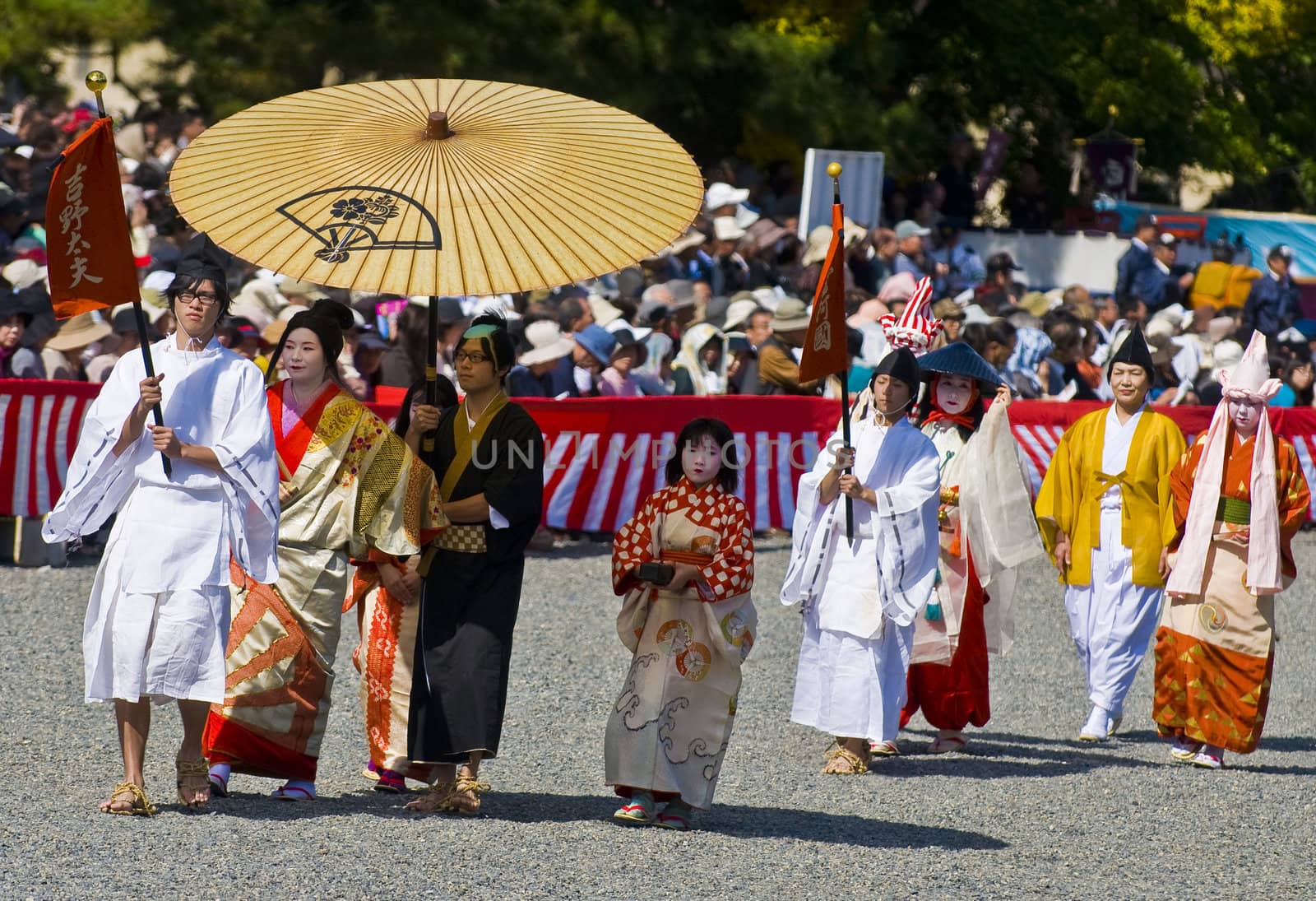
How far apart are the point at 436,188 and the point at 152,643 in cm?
143

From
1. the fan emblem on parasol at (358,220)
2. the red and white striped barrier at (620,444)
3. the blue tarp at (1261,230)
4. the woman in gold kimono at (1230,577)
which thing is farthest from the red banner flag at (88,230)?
the blue tarp at (1261,230)

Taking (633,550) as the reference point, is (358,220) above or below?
above

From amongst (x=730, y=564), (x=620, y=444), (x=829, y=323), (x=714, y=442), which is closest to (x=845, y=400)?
(x=829, y=323)

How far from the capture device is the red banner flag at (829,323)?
5.78 meters

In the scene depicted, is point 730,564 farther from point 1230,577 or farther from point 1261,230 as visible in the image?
point 1261,230

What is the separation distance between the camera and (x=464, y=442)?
19.1ft

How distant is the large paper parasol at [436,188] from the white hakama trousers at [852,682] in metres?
2.20

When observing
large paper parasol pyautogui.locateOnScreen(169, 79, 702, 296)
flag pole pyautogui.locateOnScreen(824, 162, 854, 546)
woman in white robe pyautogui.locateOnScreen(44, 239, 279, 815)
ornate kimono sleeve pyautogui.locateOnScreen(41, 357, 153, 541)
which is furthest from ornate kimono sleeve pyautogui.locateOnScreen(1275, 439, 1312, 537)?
ornate kimono sleeve pyautogui.locateOnScreen(41, 357, 153, 541)

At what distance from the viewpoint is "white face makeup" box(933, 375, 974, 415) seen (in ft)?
24.9

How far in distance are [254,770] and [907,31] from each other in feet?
57.4

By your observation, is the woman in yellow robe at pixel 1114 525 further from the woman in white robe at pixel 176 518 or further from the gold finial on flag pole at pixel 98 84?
the gold finial on flag pole at pixel 98 84

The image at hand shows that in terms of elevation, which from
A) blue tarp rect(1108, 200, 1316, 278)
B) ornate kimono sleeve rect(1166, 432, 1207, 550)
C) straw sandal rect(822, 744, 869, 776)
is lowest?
straw sandal rect(822, 744, 869, 776)

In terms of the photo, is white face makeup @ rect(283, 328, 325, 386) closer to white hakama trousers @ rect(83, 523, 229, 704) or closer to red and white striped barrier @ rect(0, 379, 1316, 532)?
white hakama trousers @ rect(83, 523, 229, 704)

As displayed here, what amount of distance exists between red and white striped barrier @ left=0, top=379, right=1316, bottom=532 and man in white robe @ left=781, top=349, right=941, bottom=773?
327 centimetres
